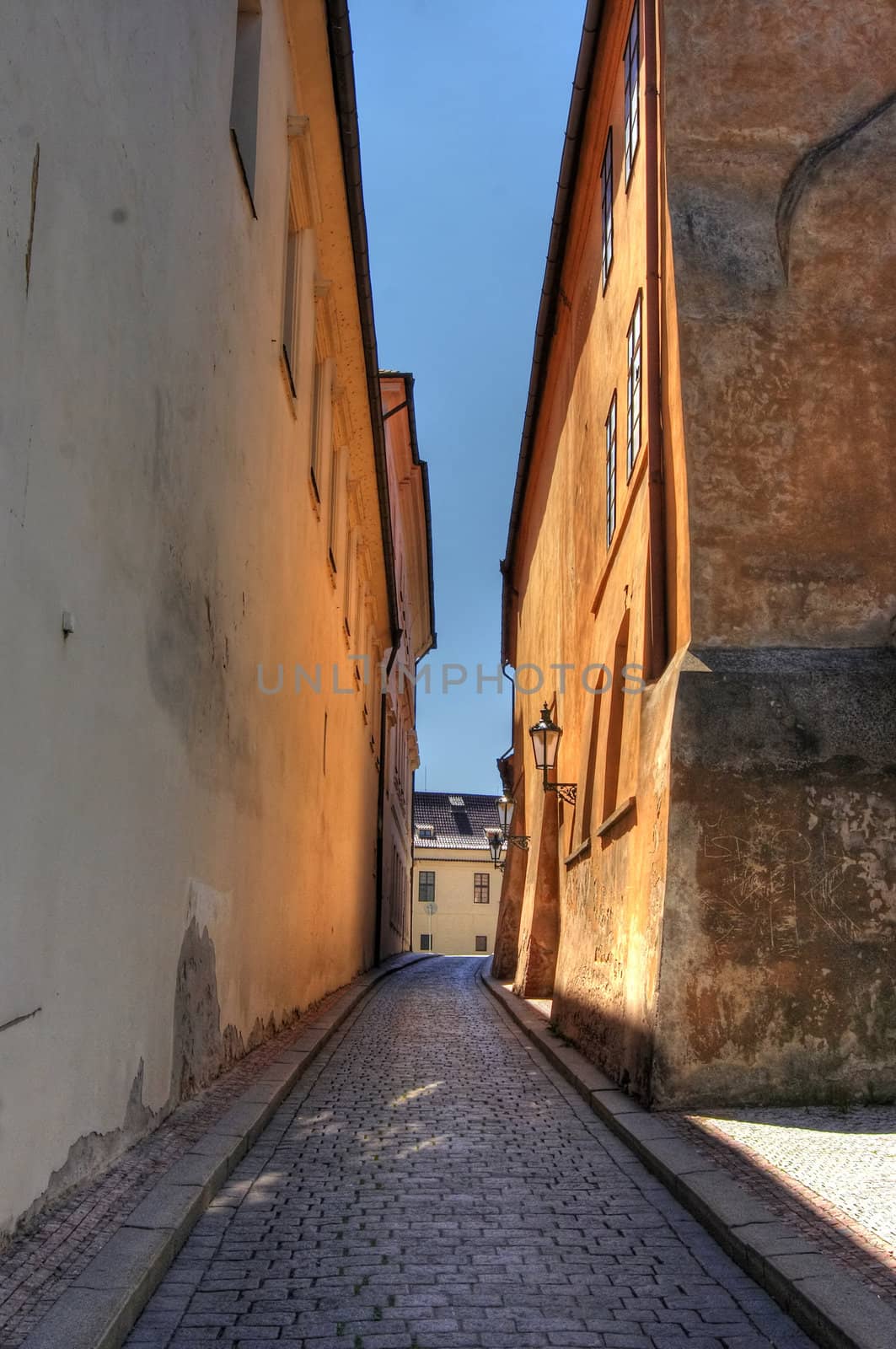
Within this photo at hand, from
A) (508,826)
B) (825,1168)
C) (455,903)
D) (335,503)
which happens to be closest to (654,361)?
(825,1168)

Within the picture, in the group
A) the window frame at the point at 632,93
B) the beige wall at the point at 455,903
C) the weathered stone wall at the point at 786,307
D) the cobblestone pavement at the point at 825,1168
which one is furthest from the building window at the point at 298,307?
the beige wall at the point at 455,903

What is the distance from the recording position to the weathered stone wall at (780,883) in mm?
7176

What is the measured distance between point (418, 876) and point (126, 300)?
59921 millimetres

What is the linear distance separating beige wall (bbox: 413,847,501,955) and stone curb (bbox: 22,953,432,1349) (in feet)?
186

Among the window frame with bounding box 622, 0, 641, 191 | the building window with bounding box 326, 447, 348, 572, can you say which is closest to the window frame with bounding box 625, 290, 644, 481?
the window frame with bounding box 622, 0, 641, 191

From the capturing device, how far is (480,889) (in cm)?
6419

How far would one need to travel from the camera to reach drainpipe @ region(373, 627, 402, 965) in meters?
25.4

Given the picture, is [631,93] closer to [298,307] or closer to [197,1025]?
[298,307]

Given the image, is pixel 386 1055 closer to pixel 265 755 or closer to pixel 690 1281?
pixel 265 755

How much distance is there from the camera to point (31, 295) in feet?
13.2

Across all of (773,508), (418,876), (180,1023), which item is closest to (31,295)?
(180,1023)

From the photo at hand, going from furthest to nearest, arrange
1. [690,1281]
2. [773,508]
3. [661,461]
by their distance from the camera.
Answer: [661,461] → [773,508] → [690,1281]

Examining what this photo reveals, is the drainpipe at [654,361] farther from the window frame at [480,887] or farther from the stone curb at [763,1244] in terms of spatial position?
the window frame at [480,887]

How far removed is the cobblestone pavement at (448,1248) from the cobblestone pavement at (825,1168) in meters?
0.34
